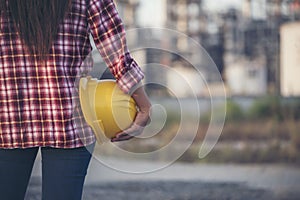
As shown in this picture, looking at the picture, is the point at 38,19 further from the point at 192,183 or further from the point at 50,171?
the point at 192,183

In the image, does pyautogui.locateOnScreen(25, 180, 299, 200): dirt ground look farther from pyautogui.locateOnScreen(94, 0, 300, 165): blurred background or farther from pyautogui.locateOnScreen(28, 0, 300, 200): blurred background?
pyautogui.locateOnScreen(94, 0, 300, 165): blurred background

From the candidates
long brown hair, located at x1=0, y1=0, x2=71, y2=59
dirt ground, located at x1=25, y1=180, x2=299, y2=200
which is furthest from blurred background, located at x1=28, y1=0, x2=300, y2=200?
long brown hair, located at x1=0, y1=0, x2=71, y2=59

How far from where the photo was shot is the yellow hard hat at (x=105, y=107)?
2.66 m

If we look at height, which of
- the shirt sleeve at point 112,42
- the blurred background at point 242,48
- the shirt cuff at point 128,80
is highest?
the shirt sleeve at point 112,42

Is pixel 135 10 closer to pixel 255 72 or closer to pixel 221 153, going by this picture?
pixel 255 72

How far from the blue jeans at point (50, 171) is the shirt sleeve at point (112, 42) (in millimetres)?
262

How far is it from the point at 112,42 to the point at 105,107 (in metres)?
0.23

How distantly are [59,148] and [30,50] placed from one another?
0.33 meters

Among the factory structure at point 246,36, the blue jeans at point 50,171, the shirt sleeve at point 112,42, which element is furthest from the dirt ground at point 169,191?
the factory structure at point 246,36

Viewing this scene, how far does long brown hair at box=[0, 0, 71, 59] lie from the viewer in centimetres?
261

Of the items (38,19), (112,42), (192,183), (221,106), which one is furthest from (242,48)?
(38,19)

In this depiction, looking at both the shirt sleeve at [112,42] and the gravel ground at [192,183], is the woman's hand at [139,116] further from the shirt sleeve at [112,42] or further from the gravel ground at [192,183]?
the gravel ground at [192,183]

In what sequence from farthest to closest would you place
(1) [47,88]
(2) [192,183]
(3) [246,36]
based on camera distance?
(3) [246,36] < (2) [192,183] < (1) [47,88]

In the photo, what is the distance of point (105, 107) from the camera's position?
2682 mm
